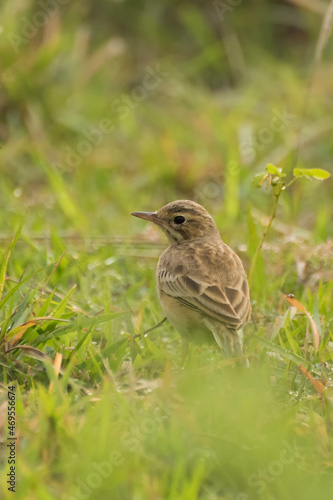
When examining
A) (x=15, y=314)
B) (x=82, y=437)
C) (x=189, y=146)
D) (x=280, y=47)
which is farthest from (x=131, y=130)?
(x=82, y=437)

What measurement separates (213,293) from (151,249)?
2.03 metres

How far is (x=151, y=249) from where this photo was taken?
6.36m

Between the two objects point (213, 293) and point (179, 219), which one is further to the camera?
point (179, 219)

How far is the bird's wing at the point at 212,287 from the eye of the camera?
14.0 ft

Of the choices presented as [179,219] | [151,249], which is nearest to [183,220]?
[179,219]

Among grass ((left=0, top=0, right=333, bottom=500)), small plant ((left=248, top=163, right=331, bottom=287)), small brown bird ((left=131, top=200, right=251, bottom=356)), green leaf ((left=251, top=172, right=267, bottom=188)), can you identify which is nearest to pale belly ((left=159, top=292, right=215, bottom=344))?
small brown bird ((left=131, top=200, right=251, bottom=356))

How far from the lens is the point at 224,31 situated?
37.7 ft

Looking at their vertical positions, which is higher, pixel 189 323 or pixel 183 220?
pixel 183 220

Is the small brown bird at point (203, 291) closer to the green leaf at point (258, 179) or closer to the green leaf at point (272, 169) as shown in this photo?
the green leaf at point (258, 179)

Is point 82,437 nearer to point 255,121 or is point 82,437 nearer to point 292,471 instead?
point 292,471

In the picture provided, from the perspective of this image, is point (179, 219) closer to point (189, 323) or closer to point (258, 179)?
point (258, 179)

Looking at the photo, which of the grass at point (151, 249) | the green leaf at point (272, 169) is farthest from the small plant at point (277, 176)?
the grass at point (151, 249)

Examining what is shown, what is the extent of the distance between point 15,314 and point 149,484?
4.90 feet

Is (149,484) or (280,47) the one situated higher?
(149,484)
